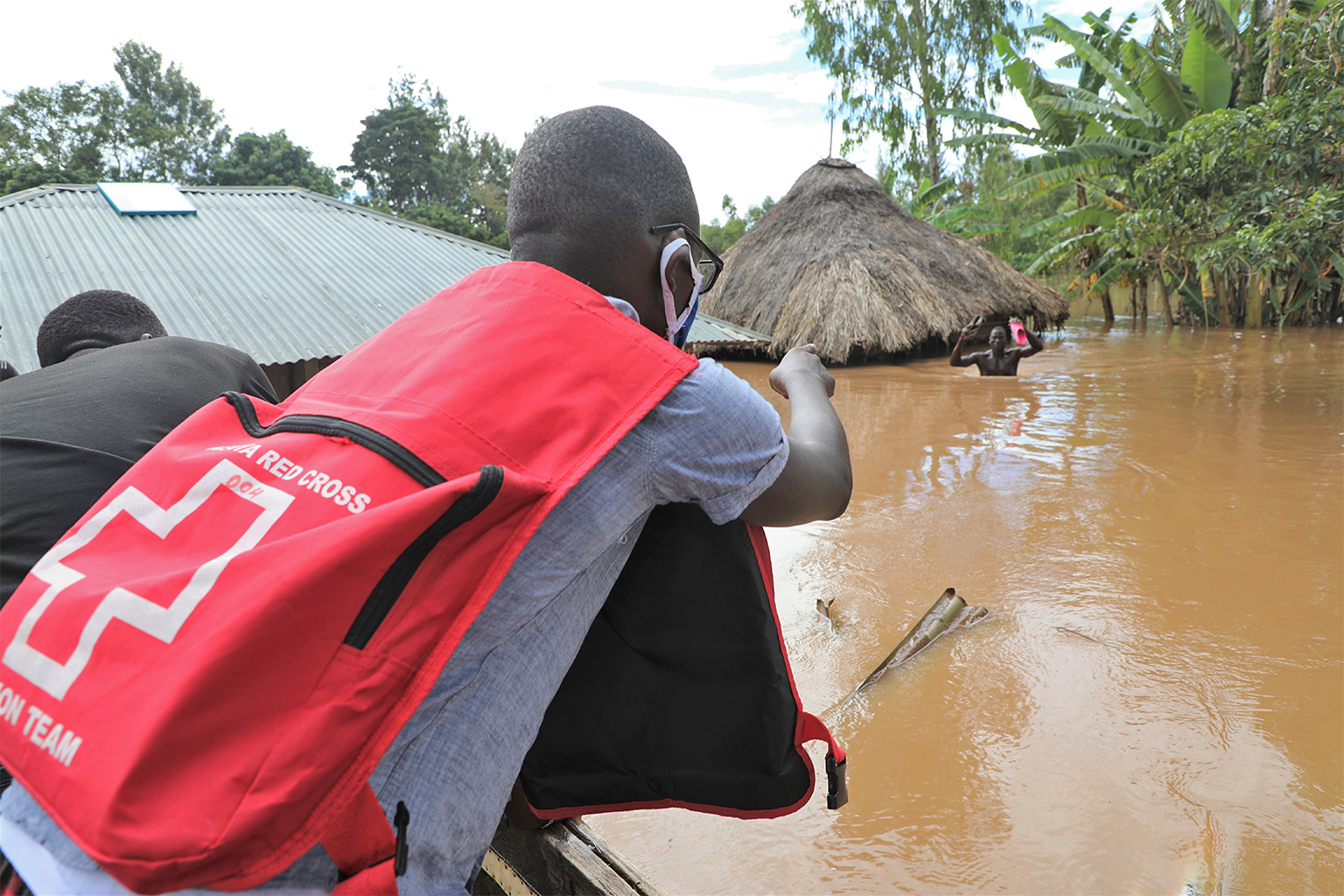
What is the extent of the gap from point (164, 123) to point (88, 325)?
3969 centimetres

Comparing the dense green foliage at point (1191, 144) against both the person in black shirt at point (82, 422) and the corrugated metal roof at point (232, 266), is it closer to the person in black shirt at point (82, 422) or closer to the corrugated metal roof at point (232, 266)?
the corrugated metal roof at point (232, 266)

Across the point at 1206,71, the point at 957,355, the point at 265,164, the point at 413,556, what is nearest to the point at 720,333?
the point at 957,355

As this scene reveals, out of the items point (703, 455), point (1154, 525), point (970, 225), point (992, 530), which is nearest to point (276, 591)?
point (703, 455)

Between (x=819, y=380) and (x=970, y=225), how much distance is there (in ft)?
62.3

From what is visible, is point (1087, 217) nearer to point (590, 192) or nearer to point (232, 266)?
point (232, 266)

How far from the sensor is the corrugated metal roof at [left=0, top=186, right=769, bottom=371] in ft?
18.4

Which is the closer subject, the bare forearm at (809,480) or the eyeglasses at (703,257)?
the bare forearm at (809,480)

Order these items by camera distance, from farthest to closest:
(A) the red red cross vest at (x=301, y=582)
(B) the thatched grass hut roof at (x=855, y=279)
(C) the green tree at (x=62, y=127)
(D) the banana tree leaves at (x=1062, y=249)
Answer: (C) the green tree at (x=62, y=127) → (D) the banana tree leaves at (x=1062, y=249) → (B) the thatched grass hut roof at (x=855, y=279) → (A) the red red cross vest at (x=301, y=582)

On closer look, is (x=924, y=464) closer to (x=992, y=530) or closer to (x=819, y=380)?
(x=992, y=530)

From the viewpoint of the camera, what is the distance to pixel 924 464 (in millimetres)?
6312

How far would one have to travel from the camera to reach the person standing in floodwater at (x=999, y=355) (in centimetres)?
989

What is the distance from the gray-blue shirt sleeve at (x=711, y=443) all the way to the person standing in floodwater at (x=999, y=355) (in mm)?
9345

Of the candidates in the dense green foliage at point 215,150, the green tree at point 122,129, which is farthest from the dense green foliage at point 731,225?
the green tree at point 122,129

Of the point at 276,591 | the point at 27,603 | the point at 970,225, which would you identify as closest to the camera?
the point at 276,591
